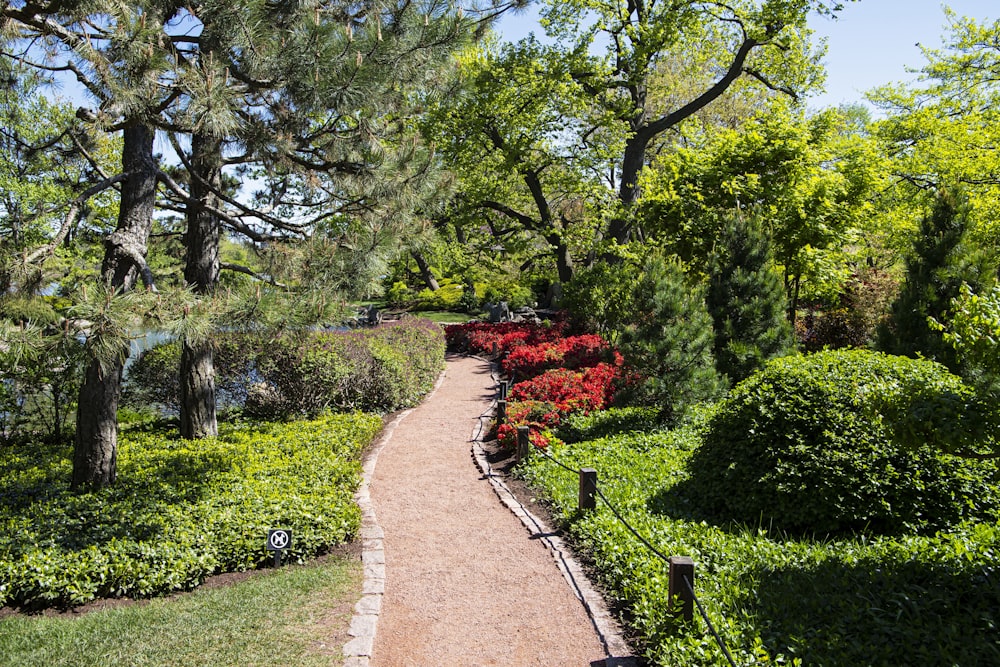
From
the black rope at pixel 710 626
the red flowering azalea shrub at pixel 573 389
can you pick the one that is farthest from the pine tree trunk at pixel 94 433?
the red flowering azalea shrub at pixel 573 389

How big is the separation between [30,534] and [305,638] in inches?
106

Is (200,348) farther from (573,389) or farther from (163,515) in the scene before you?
(573,389)

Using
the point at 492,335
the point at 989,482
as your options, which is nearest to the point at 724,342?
the point at 989,482

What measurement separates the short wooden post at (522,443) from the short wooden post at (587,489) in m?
2.26

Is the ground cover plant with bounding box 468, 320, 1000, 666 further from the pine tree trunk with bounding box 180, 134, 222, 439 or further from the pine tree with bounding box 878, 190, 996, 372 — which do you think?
the pine tree trunk with bounding box 180, 134, 222, 439

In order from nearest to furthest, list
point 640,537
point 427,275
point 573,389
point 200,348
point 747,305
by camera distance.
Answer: point 640,537 < point 200,348 < point 747,305 < point 573,389 < point 427,275

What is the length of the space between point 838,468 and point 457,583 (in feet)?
11.0

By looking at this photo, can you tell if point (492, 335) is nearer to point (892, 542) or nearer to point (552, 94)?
point (552, 94)

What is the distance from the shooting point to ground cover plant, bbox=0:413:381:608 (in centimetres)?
496

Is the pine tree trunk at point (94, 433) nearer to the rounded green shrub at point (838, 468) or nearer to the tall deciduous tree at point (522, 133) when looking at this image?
the rounded green shrub at point (838, 468)

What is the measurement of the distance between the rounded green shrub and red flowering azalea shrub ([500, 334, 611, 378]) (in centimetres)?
738

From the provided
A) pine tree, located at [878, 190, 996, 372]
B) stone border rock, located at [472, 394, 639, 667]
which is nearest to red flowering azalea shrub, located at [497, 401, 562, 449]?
stone border rock, located at [472, 394, 639, 667]

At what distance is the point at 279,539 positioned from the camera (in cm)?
541

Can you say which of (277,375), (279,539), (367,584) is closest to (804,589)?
(367,584)
